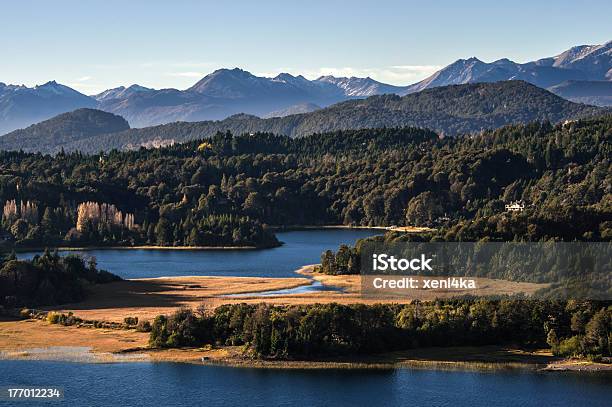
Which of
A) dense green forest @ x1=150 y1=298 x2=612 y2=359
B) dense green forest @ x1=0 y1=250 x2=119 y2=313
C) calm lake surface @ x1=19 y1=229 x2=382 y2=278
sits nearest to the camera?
dense green forest @ x1=150 y1=298 x2=612 y2=359

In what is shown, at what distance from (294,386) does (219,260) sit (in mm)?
69853

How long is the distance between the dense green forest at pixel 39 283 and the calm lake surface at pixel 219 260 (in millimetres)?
18222

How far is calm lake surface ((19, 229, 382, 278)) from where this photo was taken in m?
116

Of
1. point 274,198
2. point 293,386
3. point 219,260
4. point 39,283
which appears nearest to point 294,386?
point 293,386

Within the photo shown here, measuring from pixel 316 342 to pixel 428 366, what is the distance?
24.3ft

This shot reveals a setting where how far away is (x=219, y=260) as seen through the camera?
132 m

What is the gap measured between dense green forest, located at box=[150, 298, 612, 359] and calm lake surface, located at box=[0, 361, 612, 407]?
3.49 m

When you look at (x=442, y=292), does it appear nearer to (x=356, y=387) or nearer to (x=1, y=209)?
(x=356, y=387)

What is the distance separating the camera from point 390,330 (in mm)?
70438

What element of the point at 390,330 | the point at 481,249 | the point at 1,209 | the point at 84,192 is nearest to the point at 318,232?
the point at 84,192

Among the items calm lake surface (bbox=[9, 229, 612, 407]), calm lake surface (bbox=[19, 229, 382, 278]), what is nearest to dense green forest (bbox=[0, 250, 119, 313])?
calm lake surface (bbox=[19, 229, 382, 278])

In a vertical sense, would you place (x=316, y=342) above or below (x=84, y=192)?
below

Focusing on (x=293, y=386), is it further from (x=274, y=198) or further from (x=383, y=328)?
(x=274, y=198)

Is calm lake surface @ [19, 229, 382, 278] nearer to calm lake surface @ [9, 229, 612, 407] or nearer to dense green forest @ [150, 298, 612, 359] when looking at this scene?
dense green forest @ [150, 298, 612, 359]
